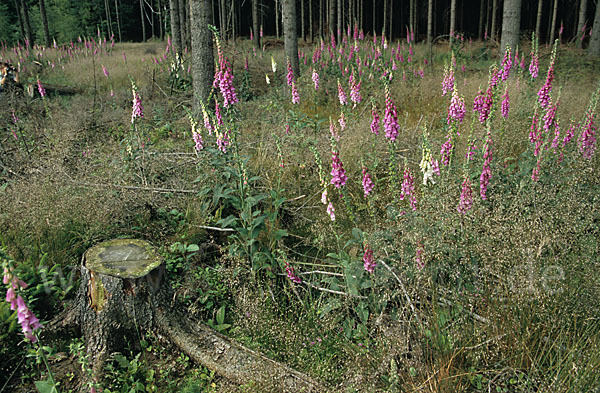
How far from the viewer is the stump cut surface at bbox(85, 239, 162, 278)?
2705mm

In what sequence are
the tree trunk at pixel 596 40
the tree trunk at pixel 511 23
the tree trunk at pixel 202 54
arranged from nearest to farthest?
the tree trunk at pixel 202 54
the tree trunk at pixel 511 23
the tree trunk at pixel 596 40

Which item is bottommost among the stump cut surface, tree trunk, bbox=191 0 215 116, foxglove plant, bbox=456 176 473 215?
the stump cut surface

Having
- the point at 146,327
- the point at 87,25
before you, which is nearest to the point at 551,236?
the point at 146,327

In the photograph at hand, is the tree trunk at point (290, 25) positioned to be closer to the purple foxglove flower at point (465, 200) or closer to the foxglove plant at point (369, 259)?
the purple foxglove flower at point (465, 200)

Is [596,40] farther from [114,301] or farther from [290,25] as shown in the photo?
[114,301]

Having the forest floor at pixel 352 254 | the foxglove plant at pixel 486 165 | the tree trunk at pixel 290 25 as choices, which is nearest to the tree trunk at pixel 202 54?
the forest floor at pixel 352 254

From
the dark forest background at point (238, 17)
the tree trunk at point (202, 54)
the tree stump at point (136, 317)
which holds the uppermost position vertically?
the dark forest background at point (238, 17)

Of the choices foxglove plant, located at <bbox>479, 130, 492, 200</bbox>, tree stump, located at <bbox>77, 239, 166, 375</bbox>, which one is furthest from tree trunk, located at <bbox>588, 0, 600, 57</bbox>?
tree stump, located at <bbox>77, 239, 166, 375</bbox>

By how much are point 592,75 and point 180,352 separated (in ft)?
39.6

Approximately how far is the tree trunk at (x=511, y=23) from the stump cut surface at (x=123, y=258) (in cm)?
824

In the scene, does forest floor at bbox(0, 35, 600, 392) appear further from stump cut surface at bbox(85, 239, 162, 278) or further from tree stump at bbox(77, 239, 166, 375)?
stump cut surface at bbox(85, 239, 162, 278)

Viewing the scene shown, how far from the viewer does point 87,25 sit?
1228 inches

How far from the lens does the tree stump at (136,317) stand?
2.60 metres

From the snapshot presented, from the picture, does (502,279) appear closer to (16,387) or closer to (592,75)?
(16,387)
